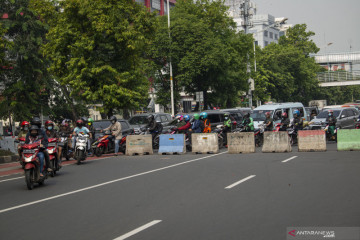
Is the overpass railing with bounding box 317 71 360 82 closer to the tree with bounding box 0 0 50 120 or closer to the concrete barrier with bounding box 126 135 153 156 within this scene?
the tree with bounding box 0 0 50 120

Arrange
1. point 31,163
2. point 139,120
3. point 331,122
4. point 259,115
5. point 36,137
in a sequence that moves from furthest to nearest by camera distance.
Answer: point 139,120 < point 259,115 < point 331,122 < point 36,137 < point 31,163

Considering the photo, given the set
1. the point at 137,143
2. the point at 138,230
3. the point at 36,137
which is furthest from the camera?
the point at 137,143

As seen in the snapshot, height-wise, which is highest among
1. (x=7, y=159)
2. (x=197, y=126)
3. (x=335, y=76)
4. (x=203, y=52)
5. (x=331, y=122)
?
(x=335, y=76)

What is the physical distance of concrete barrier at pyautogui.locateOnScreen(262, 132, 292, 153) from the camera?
19.5 m

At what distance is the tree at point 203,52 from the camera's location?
43375 mm

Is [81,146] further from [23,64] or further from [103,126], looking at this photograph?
[23,64]

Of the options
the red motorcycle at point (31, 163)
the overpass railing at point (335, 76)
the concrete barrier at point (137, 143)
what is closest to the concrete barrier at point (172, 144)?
the concrete barrier at point (137, 143)

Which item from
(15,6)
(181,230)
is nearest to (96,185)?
(181,230)

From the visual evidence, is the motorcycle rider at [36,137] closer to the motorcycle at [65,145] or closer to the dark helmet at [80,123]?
the motorcycle at [65,145]

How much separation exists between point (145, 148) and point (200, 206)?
1333 cm

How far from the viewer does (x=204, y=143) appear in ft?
68.2

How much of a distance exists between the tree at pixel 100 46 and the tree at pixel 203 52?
1186cm

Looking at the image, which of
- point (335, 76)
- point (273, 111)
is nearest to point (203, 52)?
point (273, 111)

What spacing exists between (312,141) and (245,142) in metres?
2.70
